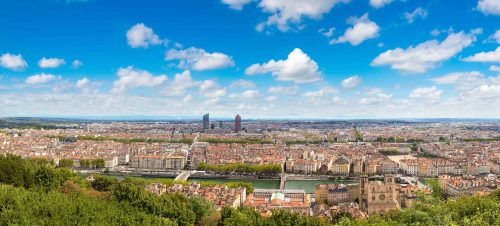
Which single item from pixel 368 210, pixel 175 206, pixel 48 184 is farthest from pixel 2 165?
pixel 368 210

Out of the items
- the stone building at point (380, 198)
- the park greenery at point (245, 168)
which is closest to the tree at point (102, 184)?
the stone building at point (380, 198)

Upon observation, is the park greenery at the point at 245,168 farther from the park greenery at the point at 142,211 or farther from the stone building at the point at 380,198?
the park greenery at the point at 142,211

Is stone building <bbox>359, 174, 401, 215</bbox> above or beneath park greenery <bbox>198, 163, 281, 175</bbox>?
above

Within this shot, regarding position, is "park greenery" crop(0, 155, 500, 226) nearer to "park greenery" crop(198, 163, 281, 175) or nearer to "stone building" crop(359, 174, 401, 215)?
"stone building" crop(359, 174, 401, 215)

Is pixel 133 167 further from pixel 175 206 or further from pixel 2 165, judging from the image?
pixel 175 206

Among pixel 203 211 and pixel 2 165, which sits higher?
pixel 2 165

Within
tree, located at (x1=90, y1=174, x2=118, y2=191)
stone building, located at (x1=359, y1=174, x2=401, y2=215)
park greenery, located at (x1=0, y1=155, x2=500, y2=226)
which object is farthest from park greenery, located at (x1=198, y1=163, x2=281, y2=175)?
park greenery, located at (x1=0, y1=155, x2=500, y2=226)

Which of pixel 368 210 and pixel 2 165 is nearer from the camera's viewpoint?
pixel 2 165

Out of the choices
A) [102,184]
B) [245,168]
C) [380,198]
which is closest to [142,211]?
[102,184]
